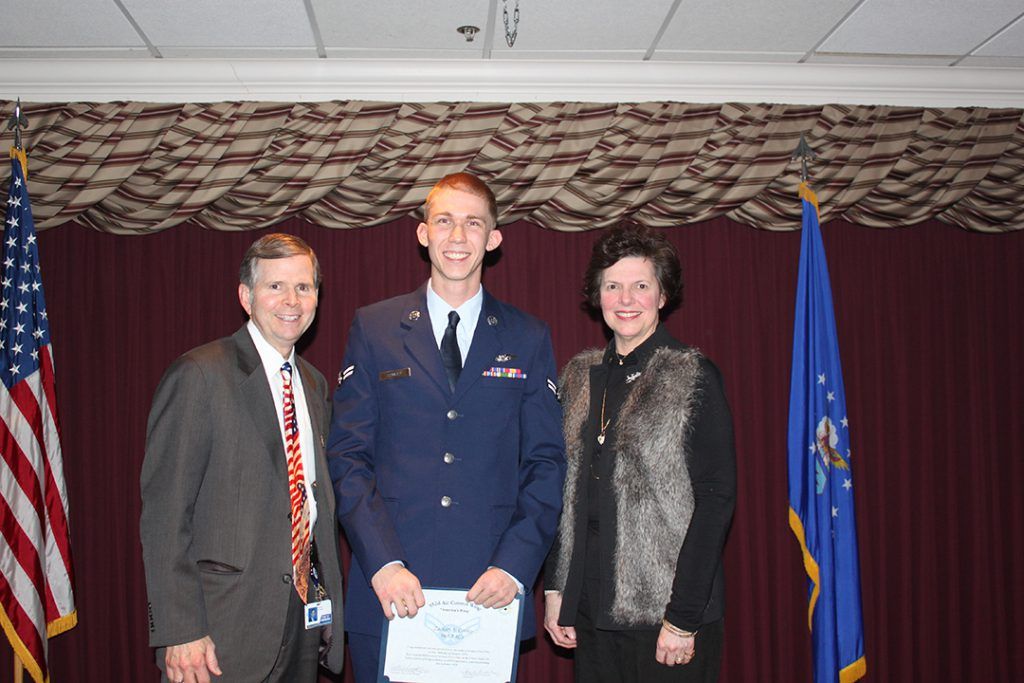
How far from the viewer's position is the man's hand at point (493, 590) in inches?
86.5

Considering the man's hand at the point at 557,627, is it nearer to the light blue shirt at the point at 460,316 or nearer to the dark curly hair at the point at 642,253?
the light blue shirt at the point at 460,316

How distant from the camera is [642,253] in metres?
2.67

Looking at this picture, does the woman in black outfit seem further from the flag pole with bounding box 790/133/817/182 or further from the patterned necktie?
the flag pole with bounding box 790/133/817/182

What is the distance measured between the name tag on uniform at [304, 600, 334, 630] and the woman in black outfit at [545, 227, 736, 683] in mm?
693

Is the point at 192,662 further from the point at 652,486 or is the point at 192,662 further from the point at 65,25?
the point at 65,25

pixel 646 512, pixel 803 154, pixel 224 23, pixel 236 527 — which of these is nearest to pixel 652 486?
pixel 646 512

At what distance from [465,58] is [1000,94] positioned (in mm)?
2713

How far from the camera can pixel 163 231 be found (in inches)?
156

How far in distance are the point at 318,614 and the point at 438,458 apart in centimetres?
60

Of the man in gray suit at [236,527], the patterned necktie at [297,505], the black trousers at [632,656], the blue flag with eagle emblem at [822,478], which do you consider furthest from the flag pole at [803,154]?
the patterned necktie at [297,505]

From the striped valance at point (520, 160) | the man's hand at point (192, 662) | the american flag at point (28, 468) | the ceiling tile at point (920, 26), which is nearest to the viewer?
the man's hand at point (192, 662)

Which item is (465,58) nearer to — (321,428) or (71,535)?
(321,428)

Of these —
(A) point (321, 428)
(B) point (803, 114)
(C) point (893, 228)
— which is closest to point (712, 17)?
(B) point (803, 114)

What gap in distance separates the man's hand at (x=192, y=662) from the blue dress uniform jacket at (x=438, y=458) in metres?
0.39
